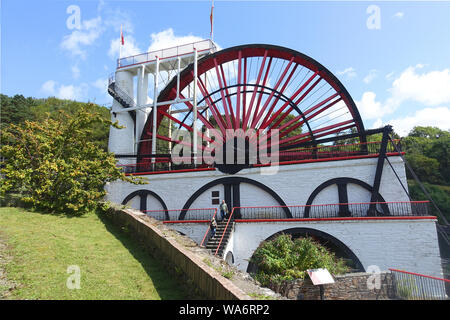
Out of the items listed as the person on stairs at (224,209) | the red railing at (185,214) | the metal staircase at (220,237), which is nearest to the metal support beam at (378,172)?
the metal staircase at (220,237)

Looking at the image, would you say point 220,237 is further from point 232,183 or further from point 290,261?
point 232,183

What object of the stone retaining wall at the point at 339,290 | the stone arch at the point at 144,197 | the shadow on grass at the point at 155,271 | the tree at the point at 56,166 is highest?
the tree at the point at 56,166

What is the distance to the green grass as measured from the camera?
5613 mm

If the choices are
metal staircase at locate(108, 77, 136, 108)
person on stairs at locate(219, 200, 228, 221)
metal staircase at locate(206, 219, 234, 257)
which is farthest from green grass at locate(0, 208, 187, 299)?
metal staircase at locate(108, 77, 136, 108)

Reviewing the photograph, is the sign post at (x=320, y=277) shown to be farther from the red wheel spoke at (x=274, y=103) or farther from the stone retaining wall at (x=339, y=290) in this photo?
the red wheel spoke at (x=274, y=103)

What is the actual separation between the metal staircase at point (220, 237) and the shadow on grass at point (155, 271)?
12.6 feet

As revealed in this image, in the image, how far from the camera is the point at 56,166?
1038cm

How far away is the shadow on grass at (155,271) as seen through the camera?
588 centimetres

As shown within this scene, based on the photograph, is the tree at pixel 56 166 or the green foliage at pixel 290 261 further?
the tree at pixel 56 166

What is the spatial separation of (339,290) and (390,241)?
3630mm

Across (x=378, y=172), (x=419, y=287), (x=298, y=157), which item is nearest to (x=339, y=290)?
(x=419, y=287)

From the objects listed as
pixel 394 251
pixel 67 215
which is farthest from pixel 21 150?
pixel 394 251
